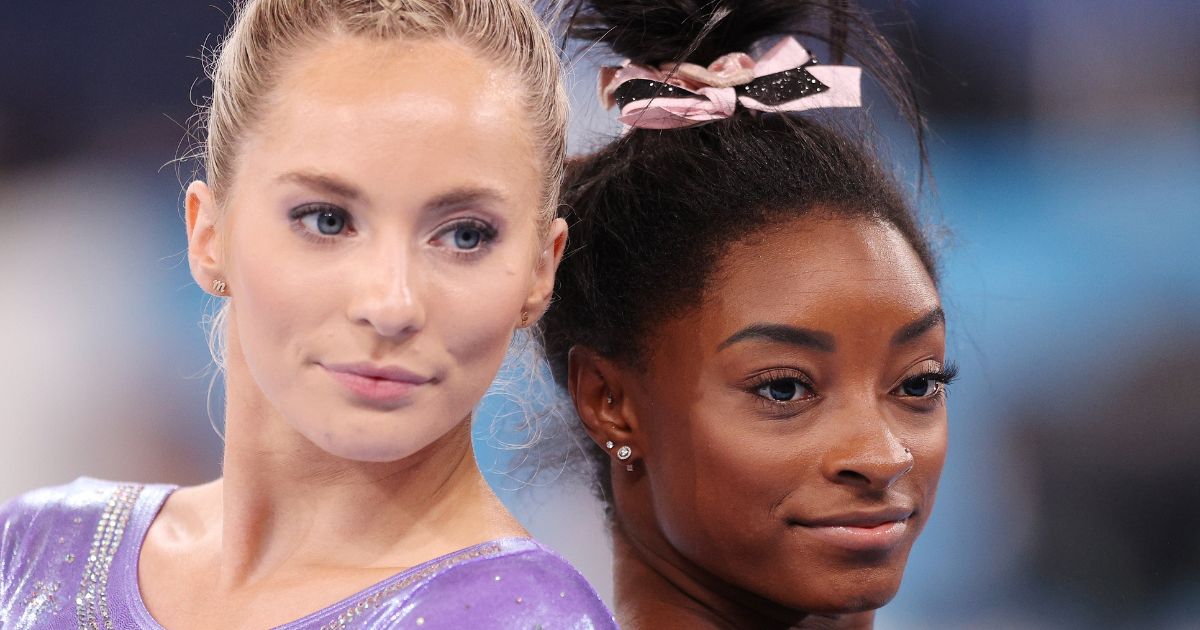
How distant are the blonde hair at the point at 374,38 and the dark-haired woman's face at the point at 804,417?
0.37 meters

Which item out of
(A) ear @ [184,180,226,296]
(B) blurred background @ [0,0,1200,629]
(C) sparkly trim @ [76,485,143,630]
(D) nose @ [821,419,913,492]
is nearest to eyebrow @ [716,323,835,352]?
(D) nose @ [821,419,913,492]

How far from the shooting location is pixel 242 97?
4.94 ft

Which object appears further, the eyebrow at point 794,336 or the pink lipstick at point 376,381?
the eyebrow at point 794,336

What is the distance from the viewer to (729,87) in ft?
6.55

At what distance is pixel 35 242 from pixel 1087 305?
91.8 inches

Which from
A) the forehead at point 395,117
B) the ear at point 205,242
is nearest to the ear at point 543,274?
the forehead at point 395,117

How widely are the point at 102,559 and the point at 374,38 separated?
766mm

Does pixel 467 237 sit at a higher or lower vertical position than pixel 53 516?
higher

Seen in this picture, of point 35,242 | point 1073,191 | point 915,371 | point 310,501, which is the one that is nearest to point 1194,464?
point 1073,191

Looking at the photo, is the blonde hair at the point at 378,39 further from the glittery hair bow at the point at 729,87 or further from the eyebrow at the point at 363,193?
the glittery hair bow at the point at 729,87

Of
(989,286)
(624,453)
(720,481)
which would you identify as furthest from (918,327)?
(989,286)

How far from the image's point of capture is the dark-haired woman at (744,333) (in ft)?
5.88

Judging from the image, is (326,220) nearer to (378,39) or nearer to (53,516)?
(378,39)

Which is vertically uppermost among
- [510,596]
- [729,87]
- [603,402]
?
[729,87]
